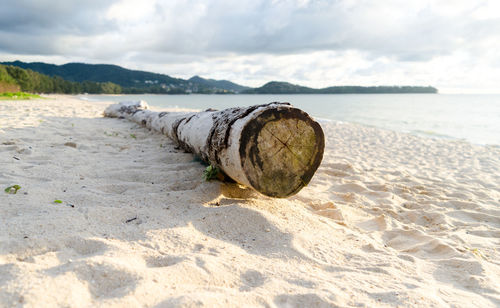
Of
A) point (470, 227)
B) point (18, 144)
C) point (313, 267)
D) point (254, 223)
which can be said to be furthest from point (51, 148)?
point (470, 227)

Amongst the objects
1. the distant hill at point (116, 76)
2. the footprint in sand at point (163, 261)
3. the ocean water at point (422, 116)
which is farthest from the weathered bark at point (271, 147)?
the distant hill at point (116, 76)

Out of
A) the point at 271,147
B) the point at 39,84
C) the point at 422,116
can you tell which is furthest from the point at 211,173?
the point at 39,84

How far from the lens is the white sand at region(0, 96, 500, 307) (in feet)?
5.16

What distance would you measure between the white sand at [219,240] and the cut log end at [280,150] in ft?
1.04

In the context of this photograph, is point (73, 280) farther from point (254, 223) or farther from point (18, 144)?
point (18, 144)

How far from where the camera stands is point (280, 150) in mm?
2621

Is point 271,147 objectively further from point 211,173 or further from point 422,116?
point 422,116

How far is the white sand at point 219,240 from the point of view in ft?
5.16

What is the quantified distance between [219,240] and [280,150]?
90 centimetres

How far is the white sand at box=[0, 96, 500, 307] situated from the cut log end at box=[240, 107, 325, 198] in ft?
1.04

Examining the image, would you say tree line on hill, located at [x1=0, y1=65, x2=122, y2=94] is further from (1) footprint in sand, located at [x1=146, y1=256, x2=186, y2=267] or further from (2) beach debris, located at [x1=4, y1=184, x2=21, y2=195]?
(1) footprint in sand, located at [x1=146, y1=256, x2=186, y2=267]

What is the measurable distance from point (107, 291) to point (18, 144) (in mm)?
3786

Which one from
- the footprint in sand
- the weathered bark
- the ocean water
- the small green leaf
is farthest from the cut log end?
the ocean water

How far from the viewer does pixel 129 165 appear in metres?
3.99
